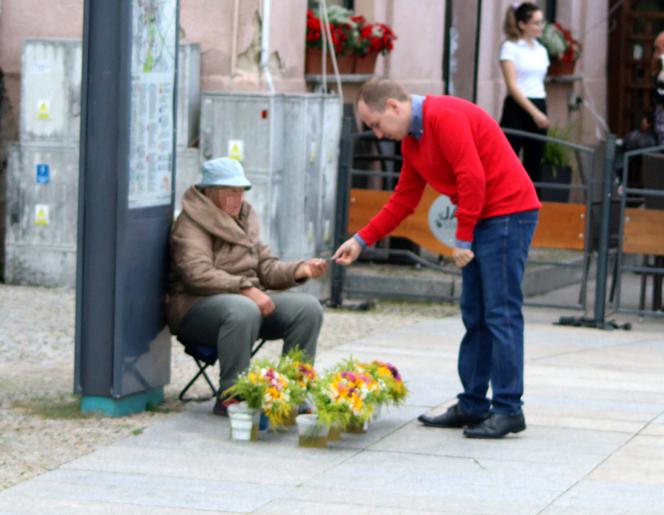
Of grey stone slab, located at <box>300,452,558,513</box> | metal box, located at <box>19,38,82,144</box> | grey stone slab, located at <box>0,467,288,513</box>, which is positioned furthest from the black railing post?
grey stone slab, located at <box>0,467,288,513</box>

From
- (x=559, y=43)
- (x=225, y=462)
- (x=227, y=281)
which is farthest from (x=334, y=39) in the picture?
(x=225, y=462)

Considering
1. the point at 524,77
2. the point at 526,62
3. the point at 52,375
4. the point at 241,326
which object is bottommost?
the point at 52,375

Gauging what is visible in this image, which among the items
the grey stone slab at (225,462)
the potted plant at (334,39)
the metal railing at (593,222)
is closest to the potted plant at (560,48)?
the potted plant at (334,39)

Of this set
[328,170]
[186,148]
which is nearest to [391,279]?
[328,170]

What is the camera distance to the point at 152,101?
7598 mm

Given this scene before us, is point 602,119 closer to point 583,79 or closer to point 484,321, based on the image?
point 583,79

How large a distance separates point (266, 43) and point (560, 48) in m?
5.24

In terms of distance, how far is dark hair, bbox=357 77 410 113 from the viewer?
711cm

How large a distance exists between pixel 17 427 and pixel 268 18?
4996mm

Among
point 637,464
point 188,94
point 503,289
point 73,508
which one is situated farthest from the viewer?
point 188,94

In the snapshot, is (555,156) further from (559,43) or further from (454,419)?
(454,419)

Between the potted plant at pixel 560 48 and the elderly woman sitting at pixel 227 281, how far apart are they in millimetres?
8765

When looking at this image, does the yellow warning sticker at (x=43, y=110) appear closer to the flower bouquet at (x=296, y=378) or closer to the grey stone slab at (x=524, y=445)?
the flower bouquet at (x=296, y=378)

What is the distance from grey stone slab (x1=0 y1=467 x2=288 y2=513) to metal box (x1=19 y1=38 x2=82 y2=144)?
557cm
